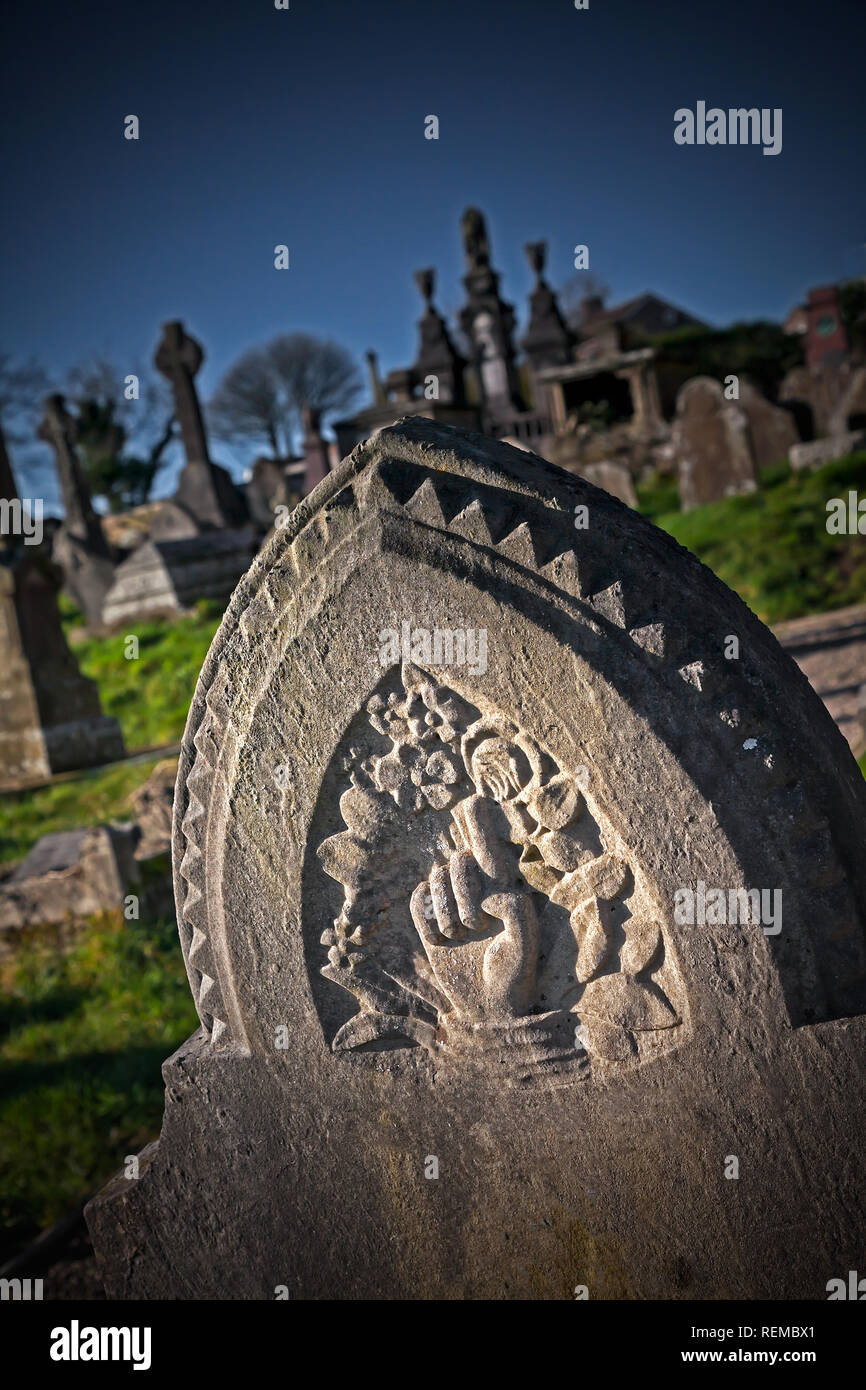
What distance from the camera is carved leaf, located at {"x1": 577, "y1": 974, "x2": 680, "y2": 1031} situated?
185cm

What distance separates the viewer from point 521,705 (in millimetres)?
1846

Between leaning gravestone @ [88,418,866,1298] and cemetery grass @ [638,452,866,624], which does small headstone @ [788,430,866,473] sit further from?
leaning gravestone @ [88,418,866,1298]

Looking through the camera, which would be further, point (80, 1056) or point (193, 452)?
point (193, 452)

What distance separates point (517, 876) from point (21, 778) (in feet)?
27.9

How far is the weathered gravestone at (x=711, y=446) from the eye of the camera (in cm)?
1365

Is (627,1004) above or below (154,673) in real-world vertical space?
below

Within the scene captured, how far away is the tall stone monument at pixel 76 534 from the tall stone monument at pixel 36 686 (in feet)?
23.2

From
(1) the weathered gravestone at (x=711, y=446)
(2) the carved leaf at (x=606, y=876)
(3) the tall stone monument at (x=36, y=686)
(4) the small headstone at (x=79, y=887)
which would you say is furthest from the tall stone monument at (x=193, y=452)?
(2) the carved leaf at (x=606, y=876)

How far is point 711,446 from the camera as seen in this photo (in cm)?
1388

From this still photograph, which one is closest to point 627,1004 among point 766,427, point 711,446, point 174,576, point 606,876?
point 606,876

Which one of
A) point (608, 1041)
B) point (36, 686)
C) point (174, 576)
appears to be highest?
point (174, 576)

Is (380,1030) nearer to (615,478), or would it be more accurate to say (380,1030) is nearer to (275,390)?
(615,478)

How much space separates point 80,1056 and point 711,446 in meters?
12.0

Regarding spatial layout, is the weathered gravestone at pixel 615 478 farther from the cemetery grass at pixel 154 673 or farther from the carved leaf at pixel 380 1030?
the carved leaf at pixel 380 1030
